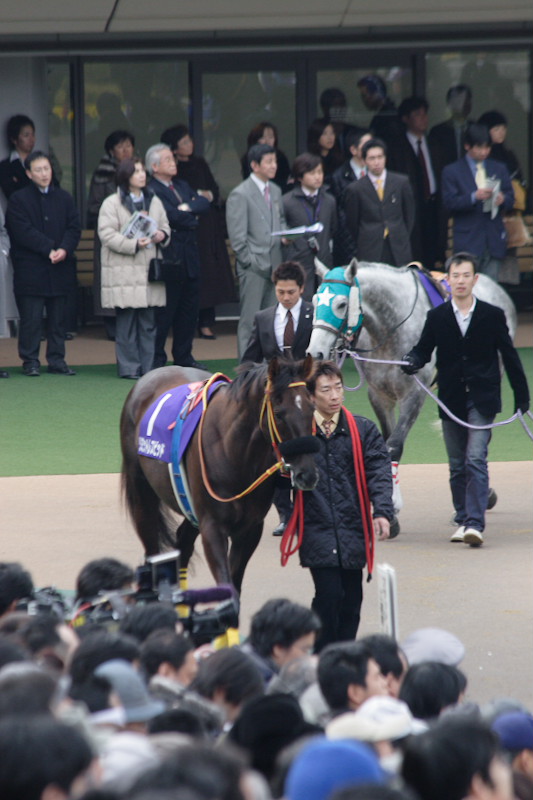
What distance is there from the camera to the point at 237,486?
6863 mm

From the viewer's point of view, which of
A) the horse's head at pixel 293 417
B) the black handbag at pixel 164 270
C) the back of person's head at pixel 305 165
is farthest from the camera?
the black handbag at pixel 164 270

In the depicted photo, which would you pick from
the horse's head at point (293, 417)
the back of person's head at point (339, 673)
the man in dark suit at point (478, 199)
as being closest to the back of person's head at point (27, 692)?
the back of person's head at point (339, 673)

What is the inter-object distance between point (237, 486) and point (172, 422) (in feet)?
1.93

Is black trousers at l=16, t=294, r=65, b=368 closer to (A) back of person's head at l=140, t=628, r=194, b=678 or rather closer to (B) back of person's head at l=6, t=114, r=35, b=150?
(B) back of person's head at l=6, t=114, r=35, b=150

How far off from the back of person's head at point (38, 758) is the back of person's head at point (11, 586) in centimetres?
243

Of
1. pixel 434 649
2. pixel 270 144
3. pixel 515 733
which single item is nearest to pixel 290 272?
pixel 434 649

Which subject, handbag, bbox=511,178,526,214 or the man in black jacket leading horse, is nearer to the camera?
the man in black jacket leading horse

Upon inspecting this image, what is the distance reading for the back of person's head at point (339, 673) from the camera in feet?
14.4

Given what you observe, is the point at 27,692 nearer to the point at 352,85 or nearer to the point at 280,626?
the point at 280,626

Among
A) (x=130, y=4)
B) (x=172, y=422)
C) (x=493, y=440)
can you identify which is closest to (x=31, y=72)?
(x=130, y=4)

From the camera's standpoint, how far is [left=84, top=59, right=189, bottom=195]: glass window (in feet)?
56.9

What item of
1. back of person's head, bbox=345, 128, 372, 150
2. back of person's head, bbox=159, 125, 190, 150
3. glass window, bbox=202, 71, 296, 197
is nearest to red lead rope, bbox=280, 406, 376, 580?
back of person's head, bbox=345, 128, 372, 150

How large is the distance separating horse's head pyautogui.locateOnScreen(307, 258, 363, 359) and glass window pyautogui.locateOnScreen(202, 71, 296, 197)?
8427 mm

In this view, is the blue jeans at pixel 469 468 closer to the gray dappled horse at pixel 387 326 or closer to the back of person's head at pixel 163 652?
the gray dappled horse at pixel 387 326
